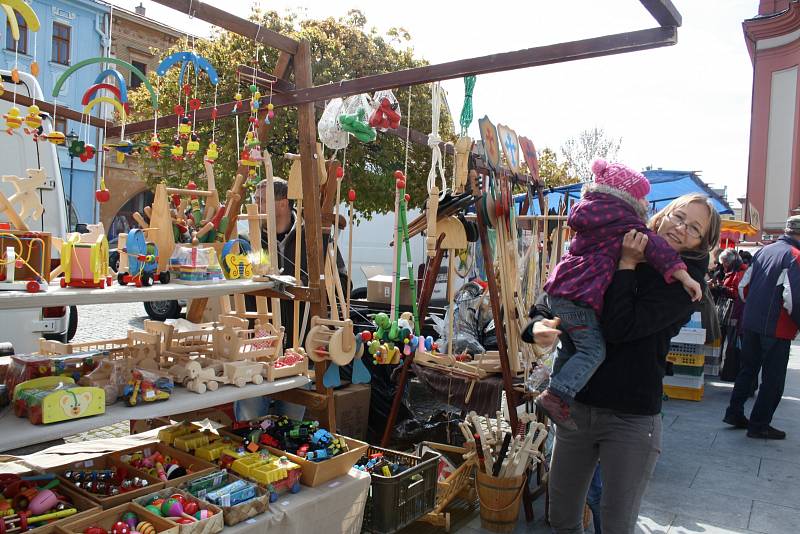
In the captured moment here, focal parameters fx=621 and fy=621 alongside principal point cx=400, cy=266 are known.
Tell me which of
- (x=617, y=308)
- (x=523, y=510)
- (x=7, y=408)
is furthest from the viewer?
(x=523, y=510)

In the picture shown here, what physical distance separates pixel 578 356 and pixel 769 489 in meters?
2.86

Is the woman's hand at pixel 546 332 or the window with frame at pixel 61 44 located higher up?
the window with frame at pixel 61 44

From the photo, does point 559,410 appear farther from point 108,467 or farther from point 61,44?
point 61,44

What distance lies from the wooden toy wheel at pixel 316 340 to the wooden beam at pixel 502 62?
3.25ft

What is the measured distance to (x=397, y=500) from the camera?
9.24ft

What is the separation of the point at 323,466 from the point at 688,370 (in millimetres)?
4846

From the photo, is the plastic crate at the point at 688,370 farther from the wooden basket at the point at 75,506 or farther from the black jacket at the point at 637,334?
the wooden basket at the point at 75,506

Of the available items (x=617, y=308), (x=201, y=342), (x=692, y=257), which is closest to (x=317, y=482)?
(x=201, y=342)

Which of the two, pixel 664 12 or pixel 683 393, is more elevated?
pixel 664 12

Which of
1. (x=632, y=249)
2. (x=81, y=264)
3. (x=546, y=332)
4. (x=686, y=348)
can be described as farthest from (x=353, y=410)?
(x=686, y=348)

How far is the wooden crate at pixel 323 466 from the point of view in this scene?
2.52 m

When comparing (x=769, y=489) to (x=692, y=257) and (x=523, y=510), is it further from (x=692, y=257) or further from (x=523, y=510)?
(x=692, y=257)

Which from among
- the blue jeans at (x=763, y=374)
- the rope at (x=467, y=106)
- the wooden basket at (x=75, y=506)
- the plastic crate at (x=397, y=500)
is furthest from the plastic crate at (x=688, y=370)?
the wooden basket at (x=75, y=506)

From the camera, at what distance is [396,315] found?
3.07 meters
